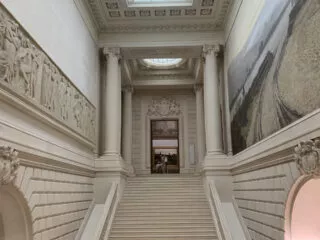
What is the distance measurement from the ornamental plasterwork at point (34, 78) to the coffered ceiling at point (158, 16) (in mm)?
4180

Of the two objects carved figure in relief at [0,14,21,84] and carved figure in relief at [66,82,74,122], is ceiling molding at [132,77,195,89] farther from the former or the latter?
carved figure in relief at [0,14,21,84]

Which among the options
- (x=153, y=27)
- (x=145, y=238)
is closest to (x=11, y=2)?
(x=145, y=238)

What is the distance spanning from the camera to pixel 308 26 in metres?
5.50

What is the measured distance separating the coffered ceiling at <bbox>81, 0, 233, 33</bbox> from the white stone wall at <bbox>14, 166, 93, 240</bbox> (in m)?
6.42

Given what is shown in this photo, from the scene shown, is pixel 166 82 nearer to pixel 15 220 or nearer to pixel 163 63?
pixel 163 63

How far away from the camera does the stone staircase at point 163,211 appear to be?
1019 cm

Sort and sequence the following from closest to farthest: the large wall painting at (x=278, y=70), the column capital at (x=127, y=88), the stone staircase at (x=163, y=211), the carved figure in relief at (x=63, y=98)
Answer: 1. the large wall painting at (x=278, y=70)
2. the carved figure in relief at (x=63, y=98)
3. the stone staircase at (x=163, y=211)
4. the column capital at (x=127, y=88)

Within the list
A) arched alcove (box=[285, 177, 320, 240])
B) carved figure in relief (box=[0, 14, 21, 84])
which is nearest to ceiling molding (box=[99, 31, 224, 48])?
carved figure in relief (box=[0, 14, 21, 84])

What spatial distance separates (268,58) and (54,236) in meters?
6.50

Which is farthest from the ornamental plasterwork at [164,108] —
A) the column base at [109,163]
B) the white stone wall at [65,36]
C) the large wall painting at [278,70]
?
the large wall painting at [278,70]

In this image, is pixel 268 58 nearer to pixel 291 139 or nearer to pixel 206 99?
pixel 291 139

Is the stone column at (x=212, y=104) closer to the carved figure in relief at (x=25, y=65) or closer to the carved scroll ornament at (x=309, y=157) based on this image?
the carved scroll ornament at (x=309, y=157)

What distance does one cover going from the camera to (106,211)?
10477mm

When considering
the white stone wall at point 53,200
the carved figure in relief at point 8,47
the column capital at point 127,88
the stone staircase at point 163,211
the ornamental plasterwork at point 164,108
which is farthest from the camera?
the ornamental plasterwork at point 164,108
